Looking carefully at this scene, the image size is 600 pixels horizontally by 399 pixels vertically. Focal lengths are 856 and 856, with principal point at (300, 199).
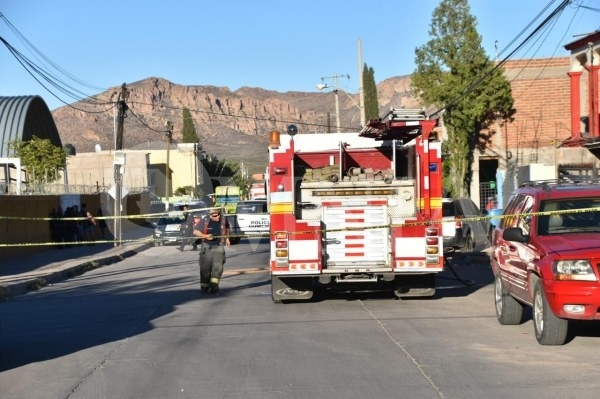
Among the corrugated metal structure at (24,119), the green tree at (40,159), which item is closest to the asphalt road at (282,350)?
the green tree at (40,159)

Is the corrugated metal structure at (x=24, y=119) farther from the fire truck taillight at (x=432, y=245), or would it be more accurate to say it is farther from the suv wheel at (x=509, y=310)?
the suv wheel at (x=509, y=310)

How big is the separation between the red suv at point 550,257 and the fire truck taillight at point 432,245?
1.50 m

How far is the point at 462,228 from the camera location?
25.2 metres

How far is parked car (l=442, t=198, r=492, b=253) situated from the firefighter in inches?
314

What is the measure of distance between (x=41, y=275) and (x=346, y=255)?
10135mm

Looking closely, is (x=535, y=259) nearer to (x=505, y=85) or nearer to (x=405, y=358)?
(x=405, y=358)

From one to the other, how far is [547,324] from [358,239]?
5.03 metres

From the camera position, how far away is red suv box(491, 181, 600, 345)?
8.98 meters

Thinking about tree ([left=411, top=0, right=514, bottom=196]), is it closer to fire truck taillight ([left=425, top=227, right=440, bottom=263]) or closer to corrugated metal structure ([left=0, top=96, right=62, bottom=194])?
fire truck taillight ([left=425, top=227, right=440, bottom=263])

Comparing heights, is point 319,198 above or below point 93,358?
above

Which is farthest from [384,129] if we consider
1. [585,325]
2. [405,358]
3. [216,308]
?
[405,358]

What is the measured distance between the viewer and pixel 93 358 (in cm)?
967

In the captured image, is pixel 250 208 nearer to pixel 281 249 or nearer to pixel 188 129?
pixel 281 249

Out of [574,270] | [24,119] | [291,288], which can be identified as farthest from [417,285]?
[24,119]
